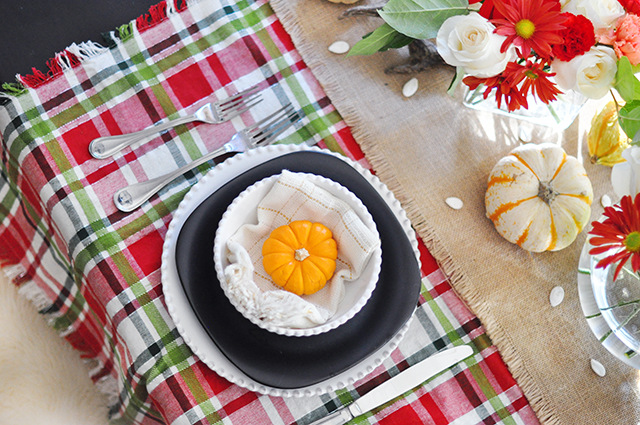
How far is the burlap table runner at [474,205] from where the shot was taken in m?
0.76

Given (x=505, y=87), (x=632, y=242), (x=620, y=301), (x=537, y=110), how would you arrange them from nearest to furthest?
1. (x=632, y=242)
2. (x=505, y=87)
3. (x=620, y=301)
4. (x=537, y=110)

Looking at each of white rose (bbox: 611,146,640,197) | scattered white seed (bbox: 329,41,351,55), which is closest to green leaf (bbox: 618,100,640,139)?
white rose (bbox: 611,146,640,197)

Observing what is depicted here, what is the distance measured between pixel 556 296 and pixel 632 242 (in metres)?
0.29

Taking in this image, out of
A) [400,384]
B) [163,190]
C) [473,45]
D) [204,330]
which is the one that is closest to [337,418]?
[400,384]

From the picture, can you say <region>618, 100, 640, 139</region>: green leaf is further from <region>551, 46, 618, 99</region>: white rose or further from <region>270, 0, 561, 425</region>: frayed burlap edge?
<region>270, 0, 561, 425</region>: frayed burlap edge

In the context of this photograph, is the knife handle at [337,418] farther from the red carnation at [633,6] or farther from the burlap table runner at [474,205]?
the red carnation at [633,6]

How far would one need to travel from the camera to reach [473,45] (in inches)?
22.1

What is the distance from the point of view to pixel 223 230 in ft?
2.11

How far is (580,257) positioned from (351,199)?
412 mm

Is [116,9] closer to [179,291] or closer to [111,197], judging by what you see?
[111,197]

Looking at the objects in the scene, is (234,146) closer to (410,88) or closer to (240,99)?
(240,99)

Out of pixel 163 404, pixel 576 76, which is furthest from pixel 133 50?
pixel 576 76

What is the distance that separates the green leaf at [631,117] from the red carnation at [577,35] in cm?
11

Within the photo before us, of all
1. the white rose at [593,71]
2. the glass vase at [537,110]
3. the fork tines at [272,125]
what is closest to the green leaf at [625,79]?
the white rose at [593,71]
